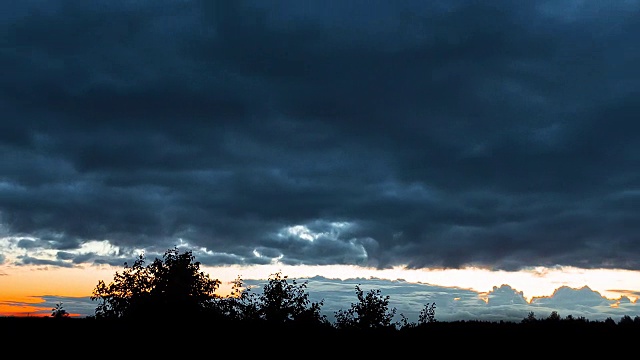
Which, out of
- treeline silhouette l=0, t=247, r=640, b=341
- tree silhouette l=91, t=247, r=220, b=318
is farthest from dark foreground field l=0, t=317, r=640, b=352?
tree silhouette l=91, t=247, r=220, b=318

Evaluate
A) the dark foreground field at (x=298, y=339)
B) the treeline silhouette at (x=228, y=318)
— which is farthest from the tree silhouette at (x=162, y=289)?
the dark foreground field at (x=298, y=339)

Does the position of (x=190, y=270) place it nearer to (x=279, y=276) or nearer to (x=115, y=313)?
(x=115, y=313)

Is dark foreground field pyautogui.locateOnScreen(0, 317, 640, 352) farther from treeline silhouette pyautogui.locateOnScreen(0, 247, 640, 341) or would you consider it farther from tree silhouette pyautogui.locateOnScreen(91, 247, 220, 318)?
tree silhouette pyautogui.locateOnScreen(91, 247, 220, 318)

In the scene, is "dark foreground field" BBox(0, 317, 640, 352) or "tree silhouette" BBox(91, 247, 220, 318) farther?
"tree silhouette" BBox(91, 247, 220, 318)

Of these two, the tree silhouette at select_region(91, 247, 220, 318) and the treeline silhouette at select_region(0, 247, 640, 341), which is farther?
the tree silhouette at select_region(91, 247, 220, 318)

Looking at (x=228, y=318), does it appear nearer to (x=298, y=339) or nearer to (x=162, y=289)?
(x=298, y=339)

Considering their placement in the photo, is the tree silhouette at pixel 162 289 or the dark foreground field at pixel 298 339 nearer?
the dark foreground field at pixel 298 339

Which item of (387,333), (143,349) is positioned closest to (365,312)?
(387,333)

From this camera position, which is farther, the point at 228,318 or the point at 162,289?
the point at 162,289

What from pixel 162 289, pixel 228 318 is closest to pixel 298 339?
pixel 228 318

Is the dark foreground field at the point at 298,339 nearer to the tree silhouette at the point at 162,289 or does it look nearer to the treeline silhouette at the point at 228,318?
the treeline silhouette at the point at 228,318

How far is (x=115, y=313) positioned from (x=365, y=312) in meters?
37.7

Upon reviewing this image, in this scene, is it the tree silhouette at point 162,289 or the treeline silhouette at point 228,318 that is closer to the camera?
the treeline silhouette at point 228,318

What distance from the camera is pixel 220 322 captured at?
28.6m
